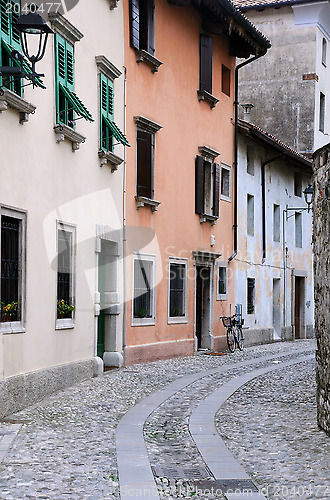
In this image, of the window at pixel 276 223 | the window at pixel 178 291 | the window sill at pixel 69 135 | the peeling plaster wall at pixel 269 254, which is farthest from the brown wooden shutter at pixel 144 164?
the window at pixel 276 223

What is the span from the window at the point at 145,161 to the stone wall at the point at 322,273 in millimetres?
8260

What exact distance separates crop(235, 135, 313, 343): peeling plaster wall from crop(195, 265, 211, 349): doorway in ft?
7.44

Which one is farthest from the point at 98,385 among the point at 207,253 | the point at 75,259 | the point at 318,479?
the point at 207,253

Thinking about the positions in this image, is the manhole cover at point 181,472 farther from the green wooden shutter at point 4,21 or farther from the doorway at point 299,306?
the doorway at point 299,306

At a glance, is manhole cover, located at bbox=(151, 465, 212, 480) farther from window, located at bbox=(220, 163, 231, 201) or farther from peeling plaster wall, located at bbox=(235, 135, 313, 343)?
peeling plaster wall, located at bbox=(235, 135, 313, 343)

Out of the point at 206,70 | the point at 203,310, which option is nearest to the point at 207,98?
the point at 206,70

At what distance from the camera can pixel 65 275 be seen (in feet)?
43.0

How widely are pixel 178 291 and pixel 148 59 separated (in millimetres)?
5590

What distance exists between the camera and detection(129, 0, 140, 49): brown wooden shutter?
55.0 feet

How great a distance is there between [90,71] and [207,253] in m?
7.76

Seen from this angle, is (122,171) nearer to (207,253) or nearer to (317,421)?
(207,253)

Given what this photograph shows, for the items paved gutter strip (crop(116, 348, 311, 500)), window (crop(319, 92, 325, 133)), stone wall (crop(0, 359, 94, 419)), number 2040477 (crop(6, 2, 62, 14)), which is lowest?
paved gutter strip (crop(116, 348, 311, 500))

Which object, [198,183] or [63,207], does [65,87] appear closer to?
[63,207]

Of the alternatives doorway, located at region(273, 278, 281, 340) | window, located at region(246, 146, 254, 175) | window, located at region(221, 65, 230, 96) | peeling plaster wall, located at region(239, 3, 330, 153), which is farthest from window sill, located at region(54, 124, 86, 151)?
peeling plaster wall, located at region(239, 3, 330, 153)
